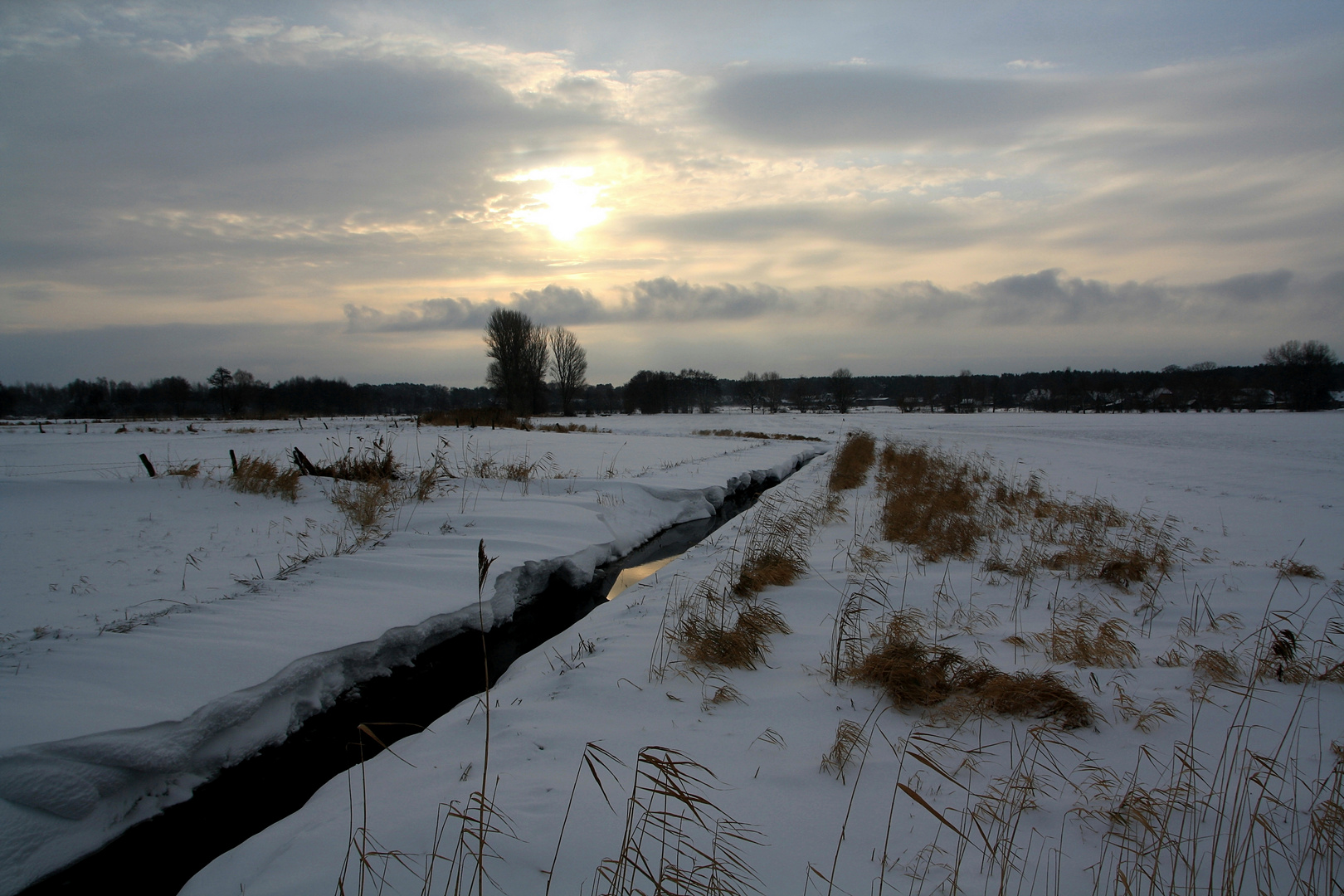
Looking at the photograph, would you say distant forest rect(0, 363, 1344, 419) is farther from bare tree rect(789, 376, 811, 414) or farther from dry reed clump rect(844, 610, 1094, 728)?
dry reed clump rect(844, 610, 1094, 728)

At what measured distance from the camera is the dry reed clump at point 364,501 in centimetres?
809

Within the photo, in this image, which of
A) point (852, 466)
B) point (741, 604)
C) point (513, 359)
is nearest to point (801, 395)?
point (513, 359)

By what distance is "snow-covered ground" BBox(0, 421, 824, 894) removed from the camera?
9.94ft

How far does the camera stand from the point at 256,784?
139 inches

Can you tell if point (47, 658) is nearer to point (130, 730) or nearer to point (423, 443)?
point (130, 730)

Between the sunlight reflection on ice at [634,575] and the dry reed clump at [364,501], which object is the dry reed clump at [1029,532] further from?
the dry reed clump at [364,501]

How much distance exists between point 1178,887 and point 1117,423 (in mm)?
49541

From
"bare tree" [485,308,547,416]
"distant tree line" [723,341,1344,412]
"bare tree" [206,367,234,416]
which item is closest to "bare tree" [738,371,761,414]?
"distant tree line" [723,341,1344,412]

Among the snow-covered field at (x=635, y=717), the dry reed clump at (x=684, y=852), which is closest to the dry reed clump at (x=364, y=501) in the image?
the snow-covered field at (x=635, y=717)

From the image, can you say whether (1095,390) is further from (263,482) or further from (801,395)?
(263,482)

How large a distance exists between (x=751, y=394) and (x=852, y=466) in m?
82.3

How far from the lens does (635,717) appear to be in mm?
3674

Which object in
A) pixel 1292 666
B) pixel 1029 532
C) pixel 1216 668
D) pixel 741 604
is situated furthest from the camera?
pixel 1029 532

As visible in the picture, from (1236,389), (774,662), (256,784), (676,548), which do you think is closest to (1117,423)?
(1236,389)
